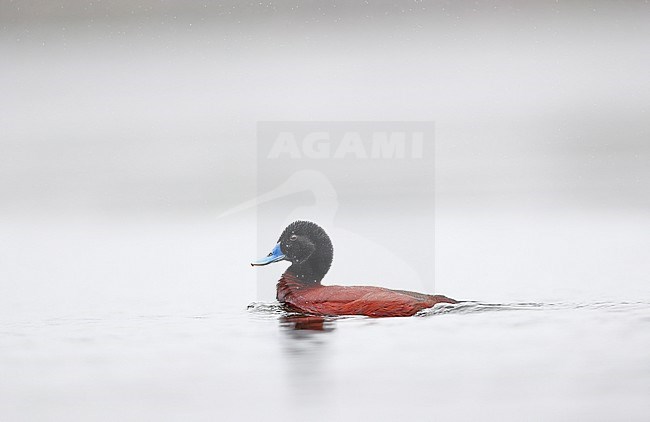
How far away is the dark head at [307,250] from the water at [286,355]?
0.35ft

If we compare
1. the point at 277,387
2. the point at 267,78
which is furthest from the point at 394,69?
the point at 277,387

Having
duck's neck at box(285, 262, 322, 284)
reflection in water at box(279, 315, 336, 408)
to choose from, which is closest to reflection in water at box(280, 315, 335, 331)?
reflection in water at box(279, 315, 336, 408)

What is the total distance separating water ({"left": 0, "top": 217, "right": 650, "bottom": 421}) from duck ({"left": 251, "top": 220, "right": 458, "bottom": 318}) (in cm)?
5

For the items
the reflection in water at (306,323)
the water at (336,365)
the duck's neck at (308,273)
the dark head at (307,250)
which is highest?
the dark head at (307,250)

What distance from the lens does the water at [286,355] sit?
3.80 ft

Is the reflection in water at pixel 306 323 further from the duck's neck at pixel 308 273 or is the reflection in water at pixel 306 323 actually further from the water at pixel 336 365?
the duck's neck at pixel 308 273

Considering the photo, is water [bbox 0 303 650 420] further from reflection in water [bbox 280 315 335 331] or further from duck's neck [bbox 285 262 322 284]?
duck's neck [bbox 285 262 322 284]

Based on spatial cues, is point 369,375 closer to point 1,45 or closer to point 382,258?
point 382,258

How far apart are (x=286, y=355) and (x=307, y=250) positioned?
2.00 ft

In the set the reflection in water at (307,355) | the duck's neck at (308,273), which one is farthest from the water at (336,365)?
the duck's neck at (308,273)

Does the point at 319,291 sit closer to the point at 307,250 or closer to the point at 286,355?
the point at 307,250

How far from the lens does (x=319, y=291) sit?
6.27 feet

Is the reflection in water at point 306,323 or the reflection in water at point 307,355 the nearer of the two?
the reflection in water at point 307,355

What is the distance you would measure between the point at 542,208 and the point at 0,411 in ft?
6.90
